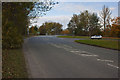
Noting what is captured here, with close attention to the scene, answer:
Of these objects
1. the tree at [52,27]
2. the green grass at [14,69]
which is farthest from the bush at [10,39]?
the tree at [52,27]

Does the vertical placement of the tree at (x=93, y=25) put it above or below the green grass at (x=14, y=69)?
above

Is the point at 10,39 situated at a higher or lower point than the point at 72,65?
higher

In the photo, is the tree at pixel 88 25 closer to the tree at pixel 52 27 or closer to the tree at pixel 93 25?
the tree at pixel 93 25

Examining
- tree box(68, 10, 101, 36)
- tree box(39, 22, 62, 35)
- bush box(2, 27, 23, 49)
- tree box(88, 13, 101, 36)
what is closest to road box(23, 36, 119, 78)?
bush box(2, 27, 23, 49)

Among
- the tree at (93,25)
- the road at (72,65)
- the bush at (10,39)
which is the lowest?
the road at (72,65)

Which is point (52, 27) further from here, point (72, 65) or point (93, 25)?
point (72, 65)

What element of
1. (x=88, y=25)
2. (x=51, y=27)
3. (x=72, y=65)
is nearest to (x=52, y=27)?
(x=51, y=27)

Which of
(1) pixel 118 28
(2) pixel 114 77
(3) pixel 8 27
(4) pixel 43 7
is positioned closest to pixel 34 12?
(4) pixel 43 7

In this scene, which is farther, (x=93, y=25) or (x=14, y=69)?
(x=93, y=25)

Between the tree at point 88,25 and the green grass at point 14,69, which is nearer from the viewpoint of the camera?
the green grass at point 14,69

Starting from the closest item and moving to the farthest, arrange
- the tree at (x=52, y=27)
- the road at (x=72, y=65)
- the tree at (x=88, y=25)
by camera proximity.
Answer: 1. the road at (x=72, y=65)
2. the tree at (x=88, y=25)
3. the tree at (x=52, y=27)

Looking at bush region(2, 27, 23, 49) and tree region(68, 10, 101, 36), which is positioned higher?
tree region(68, 10, 101, 36)

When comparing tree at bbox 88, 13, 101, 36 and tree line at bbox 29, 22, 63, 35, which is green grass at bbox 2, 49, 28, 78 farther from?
tree line at bbox 29, 22, 63, 35

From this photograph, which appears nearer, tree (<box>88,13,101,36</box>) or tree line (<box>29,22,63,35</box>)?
tree (<box>88,13,101,36</box>)
